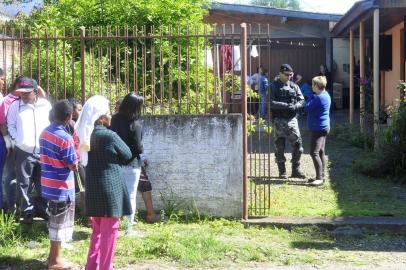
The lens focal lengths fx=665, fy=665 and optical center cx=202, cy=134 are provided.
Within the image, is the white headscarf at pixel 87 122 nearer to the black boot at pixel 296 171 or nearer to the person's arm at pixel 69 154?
the person's arm at pixel 69 154

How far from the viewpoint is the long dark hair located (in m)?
7.05

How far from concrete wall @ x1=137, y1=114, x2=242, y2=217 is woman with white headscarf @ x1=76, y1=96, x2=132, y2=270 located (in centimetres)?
201

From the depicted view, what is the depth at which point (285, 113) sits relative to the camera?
1006cm

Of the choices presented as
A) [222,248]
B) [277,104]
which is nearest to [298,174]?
[277,104]

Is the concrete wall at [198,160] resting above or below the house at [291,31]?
below

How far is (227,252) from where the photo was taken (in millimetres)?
6797

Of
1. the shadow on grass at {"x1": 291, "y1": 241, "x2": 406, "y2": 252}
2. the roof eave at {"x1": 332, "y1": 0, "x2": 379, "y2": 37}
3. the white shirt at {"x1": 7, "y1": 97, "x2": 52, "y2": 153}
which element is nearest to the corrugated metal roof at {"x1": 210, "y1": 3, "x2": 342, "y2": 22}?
the roof eave at {"x1": 332, "y1": 0, "x2": 379, "y2": 37}

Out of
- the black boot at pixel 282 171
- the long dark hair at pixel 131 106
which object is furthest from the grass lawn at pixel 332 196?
the long dark hair at pixel 131 106

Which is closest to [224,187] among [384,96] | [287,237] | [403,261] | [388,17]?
[287,237]

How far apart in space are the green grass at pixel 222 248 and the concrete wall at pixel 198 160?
1.49ft

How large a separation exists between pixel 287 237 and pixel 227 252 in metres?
0.95

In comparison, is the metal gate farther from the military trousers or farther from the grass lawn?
the military trousers

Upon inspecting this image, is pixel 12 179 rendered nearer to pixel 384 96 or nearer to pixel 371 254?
pixel 371 254

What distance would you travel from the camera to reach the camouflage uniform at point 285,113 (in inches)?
392
